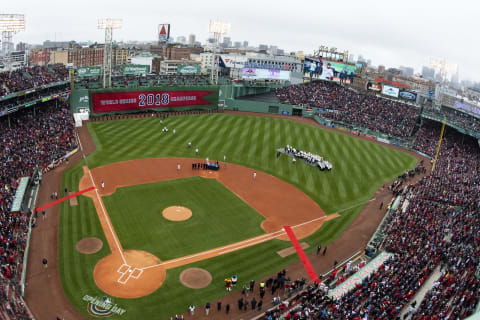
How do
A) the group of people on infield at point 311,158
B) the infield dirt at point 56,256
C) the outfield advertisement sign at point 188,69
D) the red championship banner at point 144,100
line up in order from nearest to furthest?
1. the infield dirt at point 56,256
2. the group of people on infield at point 311,158
3. the red championship banner at point 144,100
4. the outfield advertisement sign at point 188,69

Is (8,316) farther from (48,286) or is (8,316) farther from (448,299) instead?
(448,299)

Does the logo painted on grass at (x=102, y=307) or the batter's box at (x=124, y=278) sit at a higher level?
the batter's box at (x=124, y=278)

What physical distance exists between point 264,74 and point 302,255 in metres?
53.3

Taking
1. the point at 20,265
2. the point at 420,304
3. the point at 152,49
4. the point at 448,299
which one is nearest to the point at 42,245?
the point at 20,265

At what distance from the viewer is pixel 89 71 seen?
57.6m

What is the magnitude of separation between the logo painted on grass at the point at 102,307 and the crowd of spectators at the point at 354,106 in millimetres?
52201

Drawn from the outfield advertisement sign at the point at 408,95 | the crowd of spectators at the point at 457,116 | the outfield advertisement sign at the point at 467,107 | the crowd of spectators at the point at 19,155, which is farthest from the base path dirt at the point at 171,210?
the outfield advertisement sign at the point at 408,95

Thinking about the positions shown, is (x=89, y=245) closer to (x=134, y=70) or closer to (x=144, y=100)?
(x=144, y=100)

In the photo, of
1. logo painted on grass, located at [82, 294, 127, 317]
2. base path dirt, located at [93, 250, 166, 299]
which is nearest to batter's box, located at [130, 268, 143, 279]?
base path dirt, located at [93, 250, 166, 299]

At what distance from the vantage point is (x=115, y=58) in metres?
153

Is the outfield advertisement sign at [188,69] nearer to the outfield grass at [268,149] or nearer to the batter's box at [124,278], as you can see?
the outfield grass at [268,149]

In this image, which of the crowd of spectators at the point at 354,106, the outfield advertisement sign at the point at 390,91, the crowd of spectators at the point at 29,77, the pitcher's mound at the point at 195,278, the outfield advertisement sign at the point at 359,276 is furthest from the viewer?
the outfield advertisement sign at the point at 390,91

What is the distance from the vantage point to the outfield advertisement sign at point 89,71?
5678cm

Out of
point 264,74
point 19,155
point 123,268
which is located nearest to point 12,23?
point 19,155
